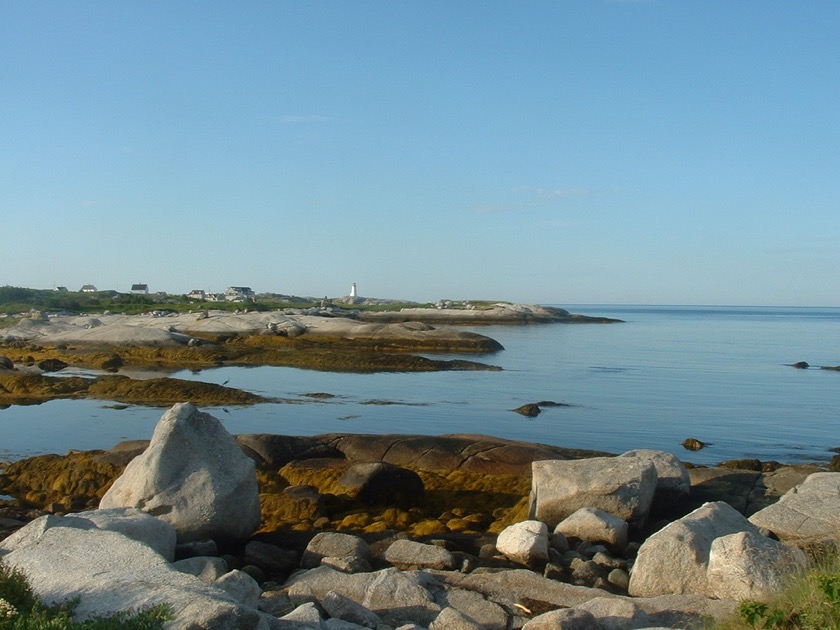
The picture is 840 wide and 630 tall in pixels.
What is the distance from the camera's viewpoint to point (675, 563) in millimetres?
8750

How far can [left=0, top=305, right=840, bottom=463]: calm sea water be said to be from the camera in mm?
21250

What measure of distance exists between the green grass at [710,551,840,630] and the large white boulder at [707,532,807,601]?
158 cm

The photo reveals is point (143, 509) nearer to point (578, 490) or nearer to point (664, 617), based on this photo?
point (578, 490)

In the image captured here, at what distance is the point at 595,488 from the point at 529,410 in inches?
585

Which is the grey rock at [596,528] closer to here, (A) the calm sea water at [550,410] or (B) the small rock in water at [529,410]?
(A) the calm sea water at [550,410]

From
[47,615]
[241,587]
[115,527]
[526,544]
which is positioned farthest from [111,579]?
[526,544]

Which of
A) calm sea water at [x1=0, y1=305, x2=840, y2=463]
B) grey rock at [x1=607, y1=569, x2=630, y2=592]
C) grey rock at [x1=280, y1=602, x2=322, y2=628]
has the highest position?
grey rock at [x1=280, y1=602, x2=322, y2=628]

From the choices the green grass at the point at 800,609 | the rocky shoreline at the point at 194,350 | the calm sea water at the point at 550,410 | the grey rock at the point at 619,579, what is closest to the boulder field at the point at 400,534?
the grey rock at the point at 619,579

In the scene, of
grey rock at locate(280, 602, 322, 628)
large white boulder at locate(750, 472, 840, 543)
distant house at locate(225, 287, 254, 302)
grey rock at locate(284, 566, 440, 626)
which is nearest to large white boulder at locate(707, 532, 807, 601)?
large white boulder at locate(750, 472, 840, 543)

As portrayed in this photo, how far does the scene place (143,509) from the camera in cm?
1073

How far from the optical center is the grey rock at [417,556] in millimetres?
9742

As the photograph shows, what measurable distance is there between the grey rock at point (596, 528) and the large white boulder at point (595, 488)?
0.39 meters

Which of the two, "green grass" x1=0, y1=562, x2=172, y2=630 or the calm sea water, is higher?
"green grass" x1=0, y1=562, x2=172, y2=630

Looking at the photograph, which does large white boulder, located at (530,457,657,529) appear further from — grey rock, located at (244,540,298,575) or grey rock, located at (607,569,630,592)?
grey rock, located at (244,540,298,575)
